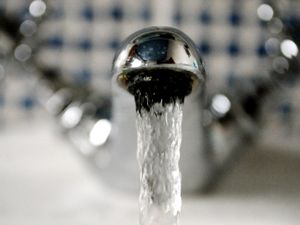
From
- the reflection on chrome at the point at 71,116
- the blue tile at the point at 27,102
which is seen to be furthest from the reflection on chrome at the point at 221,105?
the blue tile at the point at 27,102

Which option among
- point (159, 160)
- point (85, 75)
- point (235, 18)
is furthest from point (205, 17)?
point (159, 160)

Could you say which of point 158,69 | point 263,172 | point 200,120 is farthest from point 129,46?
point 263,172

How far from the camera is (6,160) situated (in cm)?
60

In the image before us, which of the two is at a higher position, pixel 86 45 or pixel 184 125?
pixel 86 45

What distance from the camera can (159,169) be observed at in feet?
1.21

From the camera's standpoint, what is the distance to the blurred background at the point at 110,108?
1.63 ft

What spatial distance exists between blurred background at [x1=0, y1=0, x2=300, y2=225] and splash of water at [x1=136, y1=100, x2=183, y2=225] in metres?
0.10

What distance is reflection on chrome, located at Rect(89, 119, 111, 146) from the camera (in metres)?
0.51

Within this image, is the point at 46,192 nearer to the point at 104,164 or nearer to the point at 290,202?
the point at 104,164

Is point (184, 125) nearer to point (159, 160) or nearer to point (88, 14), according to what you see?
point (159, 160)

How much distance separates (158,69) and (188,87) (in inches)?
1.0

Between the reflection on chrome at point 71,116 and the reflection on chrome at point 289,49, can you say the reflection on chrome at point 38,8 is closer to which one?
the reflection on chrome at point 71,116

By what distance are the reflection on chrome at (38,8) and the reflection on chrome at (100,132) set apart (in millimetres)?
115

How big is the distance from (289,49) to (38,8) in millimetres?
224
